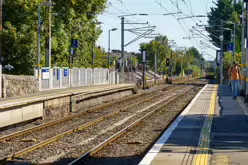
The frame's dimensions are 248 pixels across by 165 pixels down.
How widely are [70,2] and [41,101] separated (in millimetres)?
25244

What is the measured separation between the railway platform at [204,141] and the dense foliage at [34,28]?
22725mm

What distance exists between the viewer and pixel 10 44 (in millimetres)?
40156

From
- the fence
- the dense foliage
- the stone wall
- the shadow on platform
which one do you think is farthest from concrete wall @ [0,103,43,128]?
the dense foliage

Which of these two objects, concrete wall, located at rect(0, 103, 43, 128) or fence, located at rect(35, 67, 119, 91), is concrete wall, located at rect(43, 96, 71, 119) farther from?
fence, located at rect(35, 67, 119, 91)

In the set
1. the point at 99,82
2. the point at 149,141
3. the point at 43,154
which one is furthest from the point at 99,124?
the point at 99,82

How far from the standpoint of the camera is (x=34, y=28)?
135ft

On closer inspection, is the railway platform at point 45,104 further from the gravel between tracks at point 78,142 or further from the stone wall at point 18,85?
the gravel between tracks at point 78,142

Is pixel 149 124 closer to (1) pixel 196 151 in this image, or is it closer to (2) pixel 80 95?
(1) pixel 196 151

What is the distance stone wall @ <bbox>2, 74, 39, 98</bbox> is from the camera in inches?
1014

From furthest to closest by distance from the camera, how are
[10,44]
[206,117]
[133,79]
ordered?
[133,79], [10,44], [206,117]

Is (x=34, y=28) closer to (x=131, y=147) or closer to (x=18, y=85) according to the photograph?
(x=18, y=85)

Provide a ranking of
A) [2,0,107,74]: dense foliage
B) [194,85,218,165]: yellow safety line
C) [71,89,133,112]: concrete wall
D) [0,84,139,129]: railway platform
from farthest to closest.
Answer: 1. [2,0,107,74]: dense foliage
2. [71,89,133,112]: concrete wall
3. [0,84,139,129]: railway platform
4. [194,85,218,165]: yellow safety line

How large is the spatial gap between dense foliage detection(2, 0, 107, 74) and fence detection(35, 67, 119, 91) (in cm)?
273

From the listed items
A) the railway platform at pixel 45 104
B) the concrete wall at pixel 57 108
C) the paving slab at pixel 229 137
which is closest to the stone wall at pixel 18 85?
the railway platform at pixel 45 104
